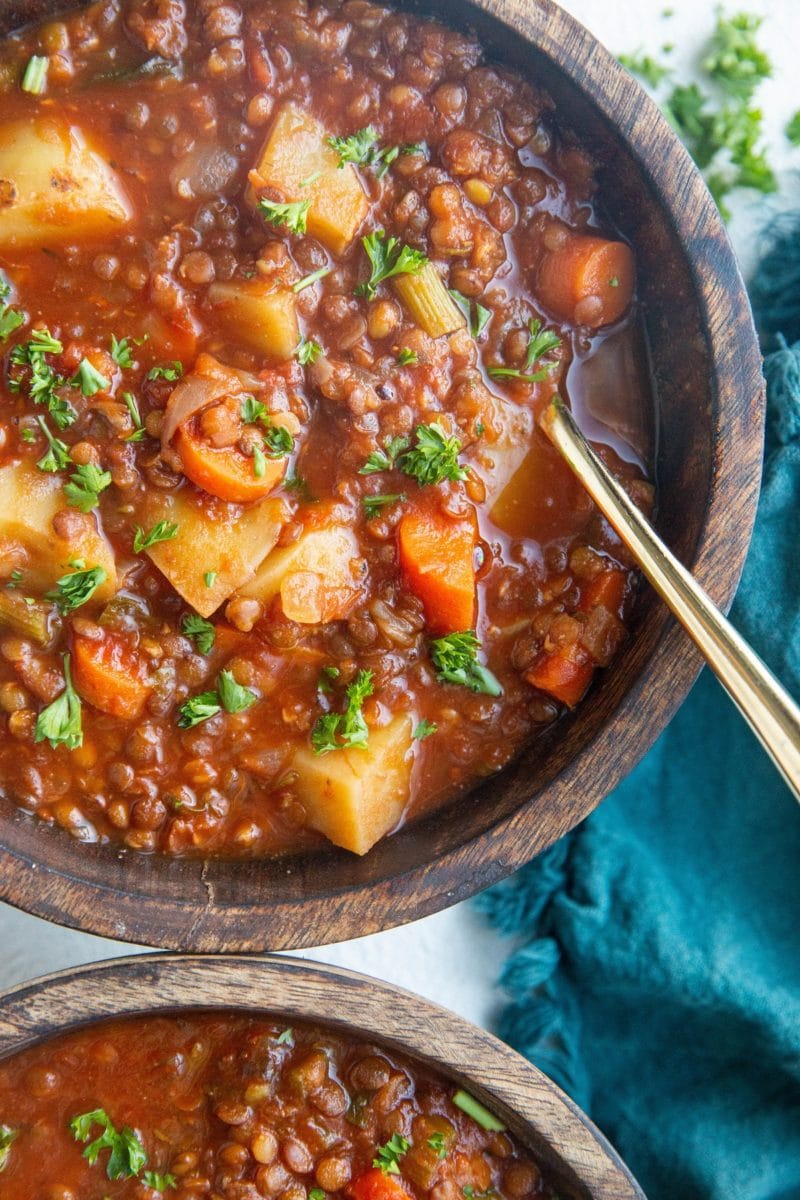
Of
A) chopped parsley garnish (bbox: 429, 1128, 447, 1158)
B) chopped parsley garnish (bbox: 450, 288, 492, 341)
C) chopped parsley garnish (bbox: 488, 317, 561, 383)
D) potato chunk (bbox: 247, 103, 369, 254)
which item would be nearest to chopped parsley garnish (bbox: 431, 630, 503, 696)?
chopped parsley garnish (bbox: 488, 317, 561, 383)

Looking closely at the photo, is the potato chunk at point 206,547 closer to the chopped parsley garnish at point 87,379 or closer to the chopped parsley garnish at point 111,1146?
the chopped parsley garnish at point 87,379

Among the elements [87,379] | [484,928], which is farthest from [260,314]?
[484,928]

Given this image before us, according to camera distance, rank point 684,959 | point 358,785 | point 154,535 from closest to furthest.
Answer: point 154,535 → point 358,785 → point 684,959

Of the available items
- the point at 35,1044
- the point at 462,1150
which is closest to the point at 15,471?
the point at 35,1044

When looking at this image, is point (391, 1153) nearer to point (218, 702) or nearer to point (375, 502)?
point (218, 702)

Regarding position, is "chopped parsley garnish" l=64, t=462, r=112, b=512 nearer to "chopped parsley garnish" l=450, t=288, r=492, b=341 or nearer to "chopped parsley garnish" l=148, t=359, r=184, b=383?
"chopped parsley garnish" l=148, t=359, r=184, b=383

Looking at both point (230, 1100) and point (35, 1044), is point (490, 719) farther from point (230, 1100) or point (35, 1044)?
point (35, 1044)
